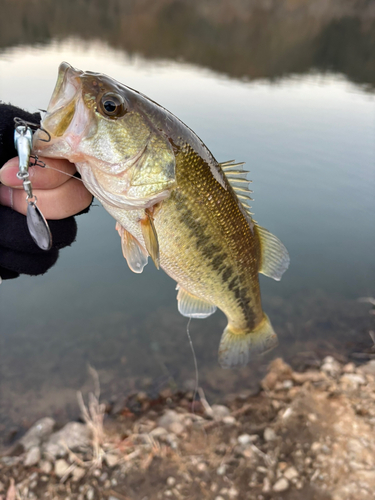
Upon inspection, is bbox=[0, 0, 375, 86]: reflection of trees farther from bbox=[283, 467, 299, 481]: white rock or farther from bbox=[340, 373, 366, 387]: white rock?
bbox=[283, 467, 299, 481]: white rock

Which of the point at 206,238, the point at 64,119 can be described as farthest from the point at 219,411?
the point at 64,119

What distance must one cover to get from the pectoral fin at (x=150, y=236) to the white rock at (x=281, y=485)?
3.05 meters

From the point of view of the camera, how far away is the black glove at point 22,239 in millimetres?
1994

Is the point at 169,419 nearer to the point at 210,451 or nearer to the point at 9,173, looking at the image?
the point at 210,451

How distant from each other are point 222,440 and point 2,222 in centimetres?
351

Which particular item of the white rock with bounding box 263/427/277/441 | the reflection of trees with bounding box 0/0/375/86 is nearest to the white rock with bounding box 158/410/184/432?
the white rock with bounding box 263/427/277/441

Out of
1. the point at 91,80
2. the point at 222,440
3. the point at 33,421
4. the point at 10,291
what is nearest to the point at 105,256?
the point at 10,291

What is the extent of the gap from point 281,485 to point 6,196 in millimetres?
3769

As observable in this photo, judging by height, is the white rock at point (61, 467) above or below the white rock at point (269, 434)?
below

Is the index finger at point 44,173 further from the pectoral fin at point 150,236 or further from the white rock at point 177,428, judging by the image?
the white rock at point 177,428

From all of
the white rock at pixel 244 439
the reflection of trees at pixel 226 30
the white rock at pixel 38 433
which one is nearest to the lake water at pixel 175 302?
the white rock at pixel 38 433

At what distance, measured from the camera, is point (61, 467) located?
3.64 metres

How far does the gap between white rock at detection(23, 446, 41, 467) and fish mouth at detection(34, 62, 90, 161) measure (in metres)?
3.62

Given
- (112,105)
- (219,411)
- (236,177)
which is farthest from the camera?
(219,411)
